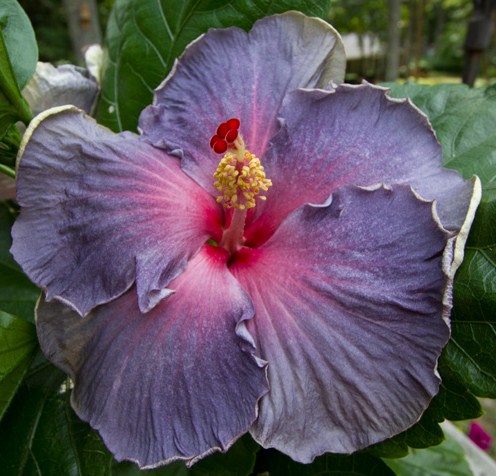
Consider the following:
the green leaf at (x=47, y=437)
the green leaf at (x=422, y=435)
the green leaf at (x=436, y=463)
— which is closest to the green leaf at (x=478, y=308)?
the green leaf at (x=422, y=435)

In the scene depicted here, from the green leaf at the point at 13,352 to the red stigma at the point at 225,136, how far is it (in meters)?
0.35

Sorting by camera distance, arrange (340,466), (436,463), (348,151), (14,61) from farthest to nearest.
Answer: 1. (436,463)
2. (340,466)
3. (14,61)
4. (348,151)

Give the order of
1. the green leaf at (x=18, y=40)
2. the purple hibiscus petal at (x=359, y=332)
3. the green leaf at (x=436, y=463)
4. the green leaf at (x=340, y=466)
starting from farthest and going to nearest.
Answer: the green leaf at (x=436, y=463) < the green leaf at (x=340, y=466) < the green leaf at (x=18, y=40) < the purple hibiscus petal at (x=359, y=332)

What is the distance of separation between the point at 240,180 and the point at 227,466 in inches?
15.4

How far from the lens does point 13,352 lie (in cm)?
73

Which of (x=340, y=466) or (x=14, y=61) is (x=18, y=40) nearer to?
(x=14, y=61)

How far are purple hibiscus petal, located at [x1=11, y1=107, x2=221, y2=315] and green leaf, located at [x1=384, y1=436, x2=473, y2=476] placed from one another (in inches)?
38.8

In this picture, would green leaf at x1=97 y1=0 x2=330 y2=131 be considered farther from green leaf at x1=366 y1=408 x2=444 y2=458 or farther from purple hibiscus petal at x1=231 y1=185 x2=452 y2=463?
green leaf at x1=366 y1=408 x2=444 y2=458

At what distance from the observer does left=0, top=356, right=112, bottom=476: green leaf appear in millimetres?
730

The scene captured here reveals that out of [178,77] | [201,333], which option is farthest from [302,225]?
[178,77]

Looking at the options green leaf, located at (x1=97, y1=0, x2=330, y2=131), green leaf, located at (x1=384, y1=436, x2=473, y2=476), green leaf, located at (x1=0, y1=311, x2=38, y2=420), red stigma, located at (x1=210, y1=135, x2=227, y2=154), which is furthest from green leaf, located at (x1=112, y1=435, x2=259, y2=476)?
green leaf, located at (x1=384, y1=436, x2=473, y2=476)

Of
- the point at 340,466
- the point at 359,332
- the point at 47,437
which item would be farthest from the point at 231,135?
the point at 340,466

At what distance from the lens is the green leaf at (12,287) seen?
95cm

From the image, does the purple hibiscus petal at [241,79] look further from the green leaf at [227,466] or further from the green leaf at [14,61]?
the green leaf at [227,466]
